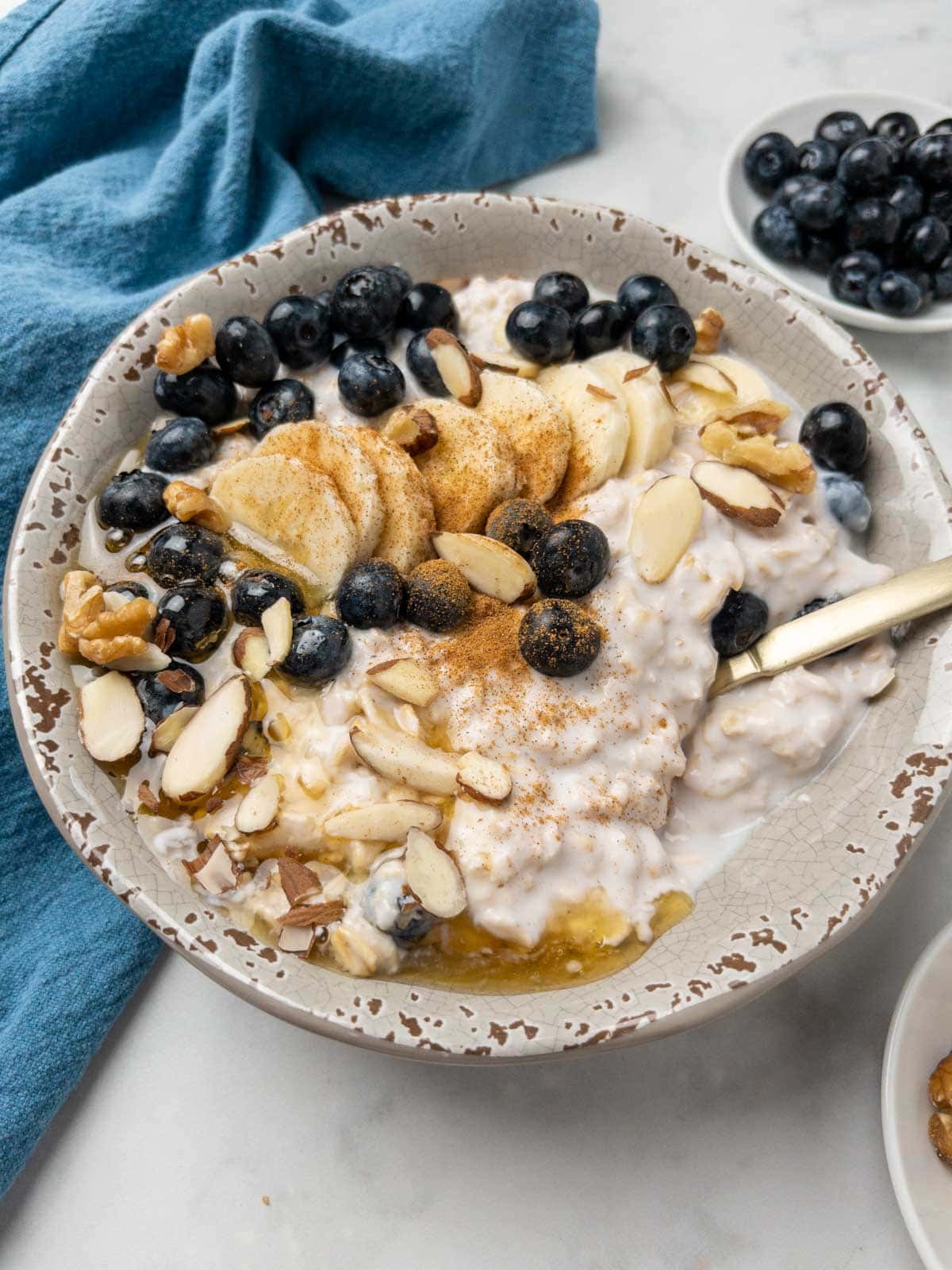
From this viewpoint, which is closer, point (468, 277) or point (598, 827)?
point (598, 827)

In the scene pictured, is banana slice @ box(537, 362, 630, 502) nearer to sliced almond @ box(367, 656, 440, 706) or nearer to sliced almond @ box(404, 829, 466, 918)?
sliced almond @ box(367, 656, 440, 706)

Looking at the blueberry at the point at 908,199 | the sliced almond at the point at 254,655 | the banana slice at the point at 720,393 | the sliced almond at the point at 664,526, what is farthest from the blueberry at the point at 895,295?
the sliced almond at the point at 254,655

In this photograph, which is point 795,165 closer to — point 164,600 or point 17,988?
point 164,600

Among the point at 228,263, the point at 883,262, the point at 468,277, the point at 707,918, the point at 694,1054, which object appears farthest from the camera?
the point at 883,262

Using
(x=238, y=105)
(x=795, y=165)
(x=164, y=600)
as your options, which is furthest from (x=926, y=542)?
(x=238, y=105)

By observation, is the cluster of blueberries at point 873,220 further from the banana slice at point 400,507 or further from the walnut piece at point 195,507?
the walnut piece at point 195,507

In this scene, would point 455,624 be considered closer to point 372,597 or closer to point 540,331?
point 372,597
